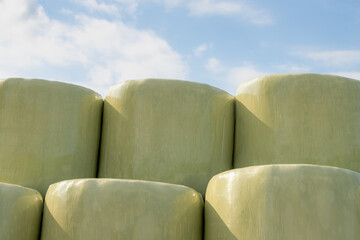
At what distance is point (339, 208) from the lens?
1517 millimetres

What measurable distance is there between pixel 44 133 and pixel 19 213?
1.59 ft

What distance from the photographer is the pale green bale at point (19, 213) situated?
5.36 ft

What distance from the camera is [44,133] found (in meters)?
2.08

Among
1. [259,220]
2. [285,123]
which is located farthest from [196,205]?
[285,123]

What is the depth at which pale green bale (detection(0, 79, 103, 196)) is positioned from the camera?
6.72 ft

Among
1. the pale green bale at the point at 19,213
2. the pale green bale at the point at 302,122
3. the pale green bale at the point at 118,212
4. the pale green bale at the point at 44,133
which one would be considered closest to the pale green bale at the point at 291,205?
the pale green bale at the point at 118,212

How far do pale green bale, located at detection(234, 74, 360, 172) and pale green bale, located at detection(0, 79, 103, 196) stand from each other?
0.70 metres

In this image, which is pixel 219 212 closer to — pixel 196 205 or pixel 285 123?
pixel 196 205

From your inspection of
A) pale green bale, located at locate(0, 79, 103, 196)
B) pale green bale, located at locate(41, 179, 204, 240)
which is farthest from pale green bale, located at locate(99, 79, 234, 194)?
pale green bale, located at locate(41, 179, 204, 240)

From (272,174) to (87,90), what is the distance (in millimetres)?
1045

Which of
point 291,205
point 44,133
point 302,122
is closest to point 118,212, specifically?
point 291,205

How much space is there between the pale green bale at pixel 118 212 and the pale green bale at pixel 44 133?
39cm

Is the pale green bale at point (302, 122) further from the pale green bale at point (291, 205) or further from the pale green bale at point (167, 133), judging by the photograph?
the pale green bale at point (291, 205)

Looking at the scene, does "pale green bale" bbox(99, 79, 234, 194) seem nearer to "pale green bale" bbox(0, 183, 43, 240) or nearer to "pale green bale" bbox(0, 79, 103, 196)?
"pale green bale" bbox(0, 79, 103, 196)
